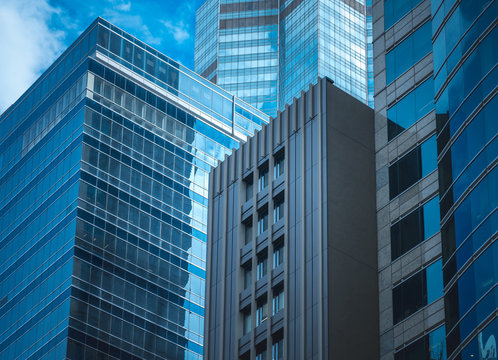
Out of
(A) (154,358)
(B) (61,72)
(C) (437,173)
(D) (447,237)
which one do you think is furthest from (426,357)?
(B) (61,72)

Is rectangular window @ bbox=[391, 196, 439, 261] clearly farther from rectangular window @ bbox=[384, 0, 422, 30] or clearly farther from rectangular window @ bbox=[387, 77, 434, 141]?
rectangular window @ bbox=[384, 0, 422, 30]

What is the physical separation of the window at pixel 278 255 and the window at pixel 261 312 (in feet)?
7.90

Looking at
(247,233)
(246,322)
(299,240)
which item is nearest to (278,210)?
(247,233)

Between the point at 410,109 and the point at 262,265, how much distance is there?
1440 cm

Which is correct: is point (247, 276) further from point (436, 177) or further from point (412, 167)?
point (436, 177)

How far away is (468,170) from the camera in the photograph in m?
54.0

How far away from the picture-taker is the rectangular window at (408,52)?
64812 mm

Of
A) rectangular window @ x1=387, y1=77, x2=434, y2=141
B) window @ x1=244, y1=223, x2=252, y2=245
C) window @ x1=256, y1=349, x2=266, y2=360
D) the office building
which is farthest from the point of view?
window @ x1=244, y1=223, x2=252, y2=245

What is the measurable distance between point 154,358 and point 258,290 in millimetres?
44263

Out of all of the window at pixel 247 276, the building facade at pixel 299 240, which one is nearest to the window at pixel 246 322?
the building facade at pixel 299 240

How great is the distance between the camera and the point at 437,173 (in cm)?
6022

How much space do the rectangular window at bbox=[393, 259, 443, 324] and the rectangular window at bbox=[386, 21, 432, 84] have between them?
1352 cm

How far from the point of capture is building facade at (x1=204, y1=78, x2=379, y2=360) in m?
62.4

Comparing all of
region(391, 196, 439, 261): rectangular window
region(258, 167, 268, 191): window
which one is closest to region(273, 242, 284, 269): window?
region(258, 167, 268, 191): window
